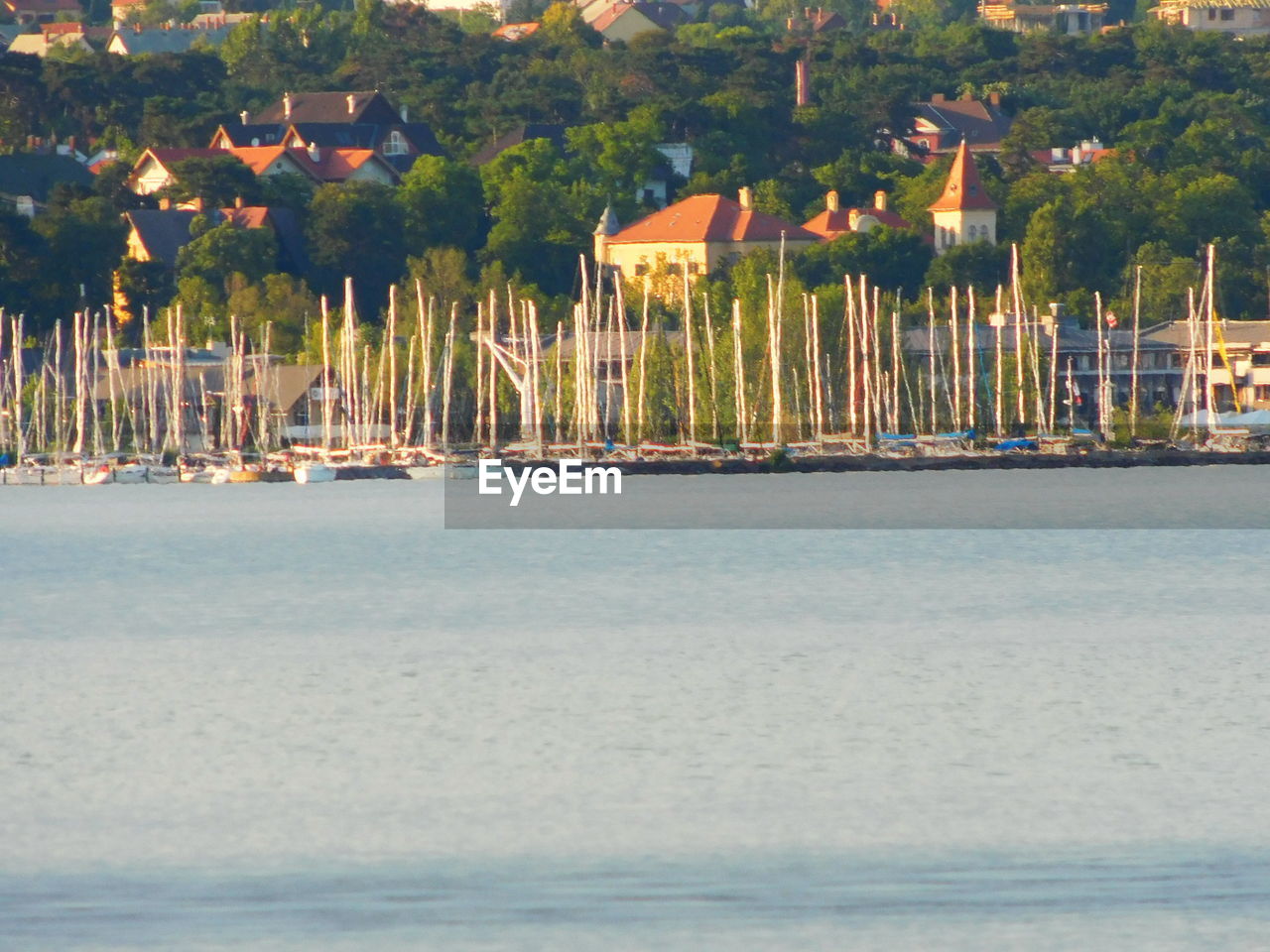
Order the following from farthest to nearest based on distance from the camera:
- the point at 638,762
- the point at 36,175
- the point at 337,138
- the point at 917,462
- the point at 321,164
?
the point at 337,138, the point at 321,164, the point at 36,175, the point at 917,462, the point at 638,762

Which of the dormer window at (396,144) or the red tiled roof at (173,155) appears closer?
the red tiled roof at (173,155)

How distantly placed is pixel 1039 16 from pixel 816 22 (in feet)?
70.4

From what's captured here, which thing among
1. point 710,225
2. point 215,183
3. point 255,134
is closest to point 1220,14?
point 255,134

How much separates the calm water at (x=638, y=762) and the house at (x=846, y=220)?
67243mm

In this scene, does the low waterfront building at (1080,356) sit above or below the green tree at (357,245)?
below

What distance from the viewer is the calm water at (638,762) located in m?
14.0

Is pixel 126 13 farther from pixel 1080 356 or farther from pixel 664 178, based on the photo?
pixel 1080 356

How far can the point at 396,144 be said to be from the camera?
120 metres

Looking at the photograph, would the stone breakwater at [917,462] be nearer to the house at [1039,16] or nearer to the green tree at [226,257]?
the green tree at [226,257]

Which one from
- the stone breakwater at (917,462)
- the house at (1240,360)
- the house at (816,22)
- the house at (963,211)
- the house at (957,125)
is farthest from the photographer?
the house at (816,22)

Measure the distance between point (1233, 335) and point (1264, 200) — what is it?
77.0ft

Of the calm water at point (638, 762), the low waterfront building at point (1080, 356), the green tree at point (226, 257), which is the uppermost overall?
the green tree at point (226, 257)

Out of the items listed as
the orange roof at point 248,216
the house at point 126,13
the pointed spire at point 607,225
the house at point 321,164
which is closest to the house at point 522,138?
the house at point 321,164

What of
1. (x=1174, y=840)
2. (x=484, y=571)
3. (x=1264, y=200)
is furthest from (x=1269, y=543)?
(x=1264, y=200)
